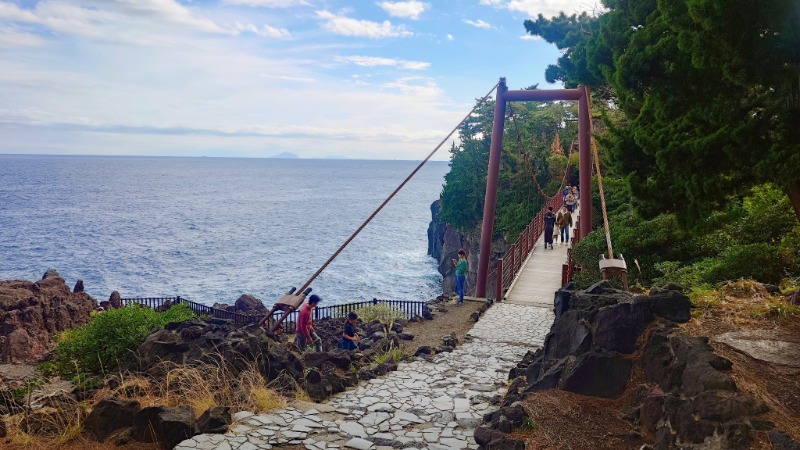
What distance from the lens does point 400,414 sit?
7395mm

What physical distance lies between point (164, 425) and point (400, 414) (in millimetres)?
2794

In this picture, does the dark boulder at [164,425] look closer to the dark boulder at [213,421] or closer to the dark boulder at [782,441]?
the dark boulder at [213,421]

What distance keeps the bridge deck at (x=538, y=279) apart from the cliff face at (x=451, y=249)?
941 cm

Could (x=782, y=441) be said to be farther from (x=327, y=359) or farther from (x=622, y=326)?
(x=327, y=359)

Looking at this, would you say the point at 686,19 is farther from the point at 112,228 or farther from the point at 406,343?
the point at 112,228

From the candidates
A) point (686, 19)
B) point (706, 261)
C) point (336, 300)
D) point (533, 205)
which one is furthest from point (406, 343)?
point (336, 300)

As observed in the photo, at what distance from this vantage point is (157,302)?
3080 cm

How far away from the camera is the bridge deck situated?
15197 mm

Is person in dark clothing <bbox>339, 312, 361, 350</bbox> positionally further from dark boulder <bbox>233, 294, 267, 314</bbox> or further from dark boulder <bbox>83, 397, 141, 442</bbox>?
dark boulder <bbox>233, 294, 267, 314</bbox>

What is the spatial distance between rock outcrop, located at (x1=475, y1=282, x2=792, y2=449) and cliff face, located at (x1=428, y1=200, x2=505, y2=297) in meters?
22.7

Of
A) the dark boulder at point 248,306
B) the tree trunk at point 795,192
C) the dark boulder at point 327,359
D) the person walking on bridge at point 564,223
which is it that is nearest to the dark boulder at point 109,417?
the dark boulder at point 327,359

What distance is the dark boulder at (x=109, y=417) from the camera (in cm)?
677

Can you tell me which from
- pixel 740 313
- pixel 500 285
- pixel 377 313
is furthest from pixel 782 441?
pixel 377 313

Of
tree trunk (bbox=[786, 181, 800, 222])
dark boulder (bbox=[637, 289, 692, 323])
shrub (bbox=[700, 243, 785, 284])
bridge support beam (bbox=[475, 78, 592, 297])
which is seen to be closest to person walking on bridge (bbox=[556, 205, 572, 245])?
bridge support beam (bbox=[475, 78, 592, 297])
